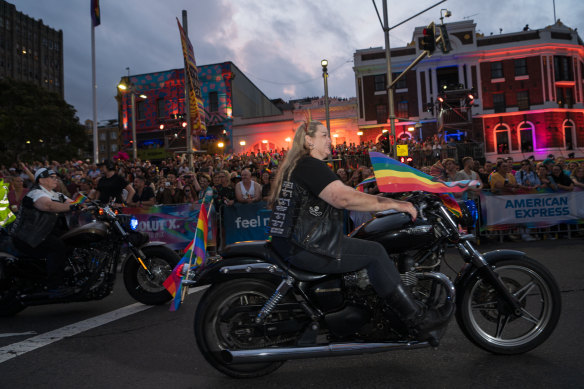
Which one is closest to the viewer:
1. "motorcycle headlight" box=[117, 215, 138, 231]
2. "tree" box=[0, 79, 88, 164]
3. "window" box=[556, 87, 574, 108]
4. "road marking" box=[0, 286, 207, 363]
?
"road marking" box=[0, 286, 207, 363]

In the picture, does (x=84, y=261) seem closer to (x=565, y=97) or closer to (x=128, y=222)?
(x=128, y=222)

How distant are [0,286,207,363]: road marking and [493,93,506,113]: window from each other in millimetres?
39499

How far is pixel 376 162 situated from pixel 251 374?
1.77 metres

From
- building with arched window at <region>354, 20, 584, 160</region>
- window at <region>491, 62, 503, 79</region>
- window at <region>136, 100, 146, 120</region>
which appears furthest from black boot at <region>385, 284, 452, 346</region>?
window at <region>136, 100, 146, 120</region>

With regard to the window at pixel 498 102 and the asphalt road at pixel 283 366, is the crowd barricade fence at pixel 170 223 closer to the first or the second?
the asphalt road at pixel 283 366

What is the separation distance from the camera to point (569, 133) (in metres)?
37.8

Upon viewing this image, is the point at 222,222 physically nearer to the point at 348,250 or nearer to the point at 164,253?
the point at 164,253

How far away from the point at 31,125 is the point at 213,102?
58.5 ft

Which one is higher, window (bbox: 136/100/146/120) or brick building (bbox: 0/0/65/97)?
brick building (bbox: 0/0/65/97)

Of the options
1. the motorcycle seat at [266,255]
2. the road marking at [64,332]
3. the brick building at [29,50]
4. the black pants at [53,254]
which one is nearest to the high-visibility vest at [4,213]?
the black pants at [53,254]

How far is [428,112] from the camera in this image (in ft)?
125

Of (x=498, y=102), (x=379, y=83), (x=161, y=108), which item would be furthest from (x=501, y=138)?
(x=161, y=108)

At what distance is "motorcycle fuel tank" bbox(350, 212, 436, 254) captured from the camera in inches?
119

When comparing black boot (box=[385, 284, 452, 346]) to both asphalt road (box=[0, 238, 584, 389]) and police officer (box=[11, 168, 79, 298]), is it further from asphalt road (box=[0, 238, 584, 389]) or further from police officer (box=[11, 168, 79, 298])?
police officer (box=[11, 168, 79, 298])
